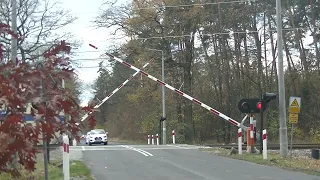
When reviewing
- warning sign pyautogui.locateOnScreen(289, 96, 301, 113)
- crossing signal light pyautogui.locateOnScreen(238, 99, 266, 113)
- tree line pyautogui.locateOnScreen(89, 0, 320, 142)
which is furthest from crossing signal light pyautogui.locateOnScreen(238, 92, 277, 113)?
tree line pyautogui.locateOnScreen(89, 0, 320, 142)

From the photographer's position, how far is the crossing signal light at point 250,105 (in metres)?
21.5

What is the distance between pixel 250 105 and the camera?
2161 centimetres

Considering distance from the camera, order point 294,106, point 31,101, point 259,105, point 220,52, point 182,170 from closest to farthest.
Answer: point 31,101 < point 182,170 < point 294,106 < point 259,105 < point 220,52

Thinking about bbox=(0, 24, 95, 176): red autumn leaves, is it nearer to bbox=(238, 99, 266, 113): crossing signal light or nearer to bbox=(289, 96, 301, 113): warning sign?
bbox=(289, 96, 301, 113): warning sign

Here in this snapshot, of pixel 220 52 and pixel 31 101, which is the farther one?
pixel 220 52

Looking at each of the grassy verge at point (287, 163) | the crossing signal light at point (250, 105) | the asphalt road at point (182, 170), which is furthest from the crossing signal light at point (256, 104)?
the asphalt road at point (182, 170)

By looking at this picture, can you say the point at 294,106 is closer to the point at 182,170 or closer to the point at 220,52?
the point at 182,170

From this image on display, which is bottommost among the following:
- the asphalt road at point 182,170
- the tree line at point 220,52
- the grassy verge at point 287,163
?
the grassy verge at point 287,163

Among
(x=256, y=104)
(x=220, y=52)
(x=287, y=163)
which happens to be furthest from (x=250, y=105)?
(x=220, y=52)

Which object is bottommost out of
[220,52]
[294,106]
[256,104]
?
[294,106]

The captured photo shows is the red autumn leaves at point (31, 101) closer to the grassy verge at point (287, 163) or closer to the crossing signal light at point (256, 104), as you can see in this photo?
the grassy verge at point (287, 163)

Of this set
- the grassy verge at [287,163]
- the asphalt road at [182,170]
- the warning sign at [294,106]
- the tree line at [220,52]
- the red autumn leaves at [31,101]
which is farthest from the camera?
the tree line at [220,52]

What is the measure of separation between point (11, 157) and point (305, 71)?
45374 mm

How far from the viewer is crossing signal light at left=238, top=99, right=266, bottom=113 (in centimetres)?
2147
